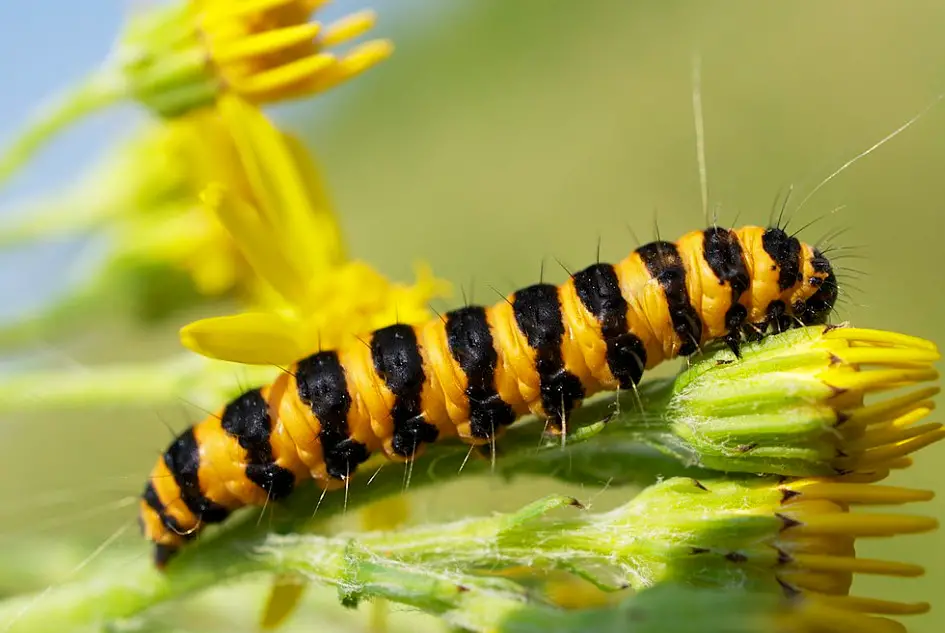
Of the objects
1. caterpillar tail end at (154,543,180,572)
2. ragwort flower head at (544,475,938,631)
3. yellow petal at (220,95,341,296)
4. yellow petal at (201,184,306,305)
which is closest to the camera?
ragwort flower head at (544,475,938,631)

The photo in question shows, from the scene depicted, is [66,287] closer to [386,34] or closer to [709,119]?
[709,119]

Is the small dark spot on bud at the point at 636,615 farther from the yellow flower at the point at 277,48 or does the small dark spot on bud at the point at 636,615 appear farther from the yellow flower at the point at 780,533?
the yellow flower at the point at 277,48

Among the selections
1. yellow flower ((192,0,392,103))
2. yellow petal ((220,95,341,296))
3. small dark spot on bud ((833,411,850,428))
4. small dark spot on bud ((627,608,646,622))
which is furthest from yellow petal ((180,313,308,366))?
small dark spot on bud ((833,411,850,428))

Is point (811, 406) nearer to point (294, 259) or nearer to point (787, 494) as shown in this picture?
point (787, 494)

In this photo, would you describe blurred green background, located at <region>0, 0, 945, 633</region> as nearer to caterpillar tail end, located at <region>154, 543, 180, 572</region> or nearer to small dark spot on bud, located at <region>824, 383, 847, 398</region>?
caterpillar tail end, located at <region>154, 543, 180, 572</region>

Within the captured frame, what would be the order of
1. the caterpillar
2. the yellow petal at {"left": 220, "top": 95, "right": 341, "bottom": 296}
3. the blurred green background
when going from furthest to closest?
the blurred green background → the yellow petal at {"left": 220, "top": 95, "right": 341, "bottom": 296} → the caterpillar

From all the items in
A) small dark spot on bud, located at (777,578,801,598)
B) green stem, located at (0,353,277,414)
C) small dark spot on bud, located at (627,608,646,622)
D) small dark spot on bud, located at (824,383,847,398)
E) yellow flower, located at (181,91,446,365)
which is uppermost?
yellow flower, located at (181,91,446,365)

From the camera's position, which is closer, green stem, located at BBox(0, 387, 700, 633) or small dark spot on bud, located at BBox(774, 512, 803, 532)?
small dark spot on bud, located at BBox(774, 512, 803, 532)

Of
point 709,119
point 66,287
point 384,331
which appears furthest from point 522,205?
point 384,331
